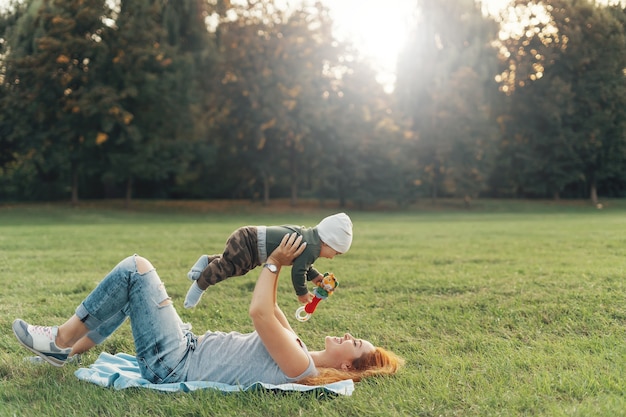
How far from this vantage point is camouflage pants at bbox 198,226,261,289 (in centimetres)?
432

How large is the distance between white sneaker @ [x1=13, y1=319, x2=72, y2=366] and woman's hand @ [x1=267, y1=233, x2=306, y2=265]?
179cm

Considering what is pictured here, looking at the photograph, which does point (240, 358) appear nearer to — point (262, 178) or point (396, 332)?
point (396, 332)

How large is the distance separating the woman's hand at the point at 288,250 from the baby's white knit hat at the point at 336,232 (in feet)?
0.53

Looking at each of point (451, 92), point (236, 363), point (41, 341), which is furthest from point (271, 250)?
point (451, 92)

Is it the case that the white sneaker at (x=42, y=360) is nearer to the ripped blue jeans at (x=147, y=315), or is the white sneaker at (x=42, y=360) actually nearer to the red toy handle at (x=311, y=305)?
the ripped blue jeans at (x=147, y=315)

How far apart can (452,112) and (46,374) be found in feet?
117

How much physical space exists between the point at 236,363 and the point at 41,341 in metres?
1.46

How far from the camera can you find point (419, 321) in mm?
6555

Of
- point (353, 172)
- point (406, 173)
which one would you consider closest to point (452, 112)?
point (406, 173)

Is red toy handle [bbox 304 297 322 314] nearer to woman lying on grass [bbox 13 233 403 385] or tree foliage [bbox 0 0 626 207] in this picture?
woman lying on grass [bbox 13 233 403 385]

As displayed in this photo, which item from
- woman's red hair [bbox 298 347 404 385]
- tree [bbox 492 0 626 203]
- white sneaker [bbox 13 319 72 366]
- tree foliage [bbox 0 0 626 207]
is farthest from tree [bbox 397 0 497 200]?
white sneaker [bbox 13 319 72 366]

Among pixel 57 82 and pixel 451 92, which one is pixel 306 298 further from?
pixel 451 92

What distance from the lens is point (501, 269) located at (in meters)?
9.77

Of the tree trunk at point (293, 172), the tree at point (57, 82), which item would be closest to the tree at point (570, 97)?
the tree trunk at point (293, 172)
